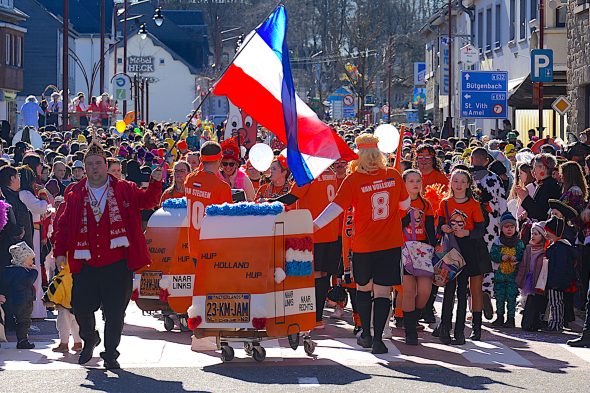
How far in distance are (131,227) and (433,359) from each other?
2759 millimetres

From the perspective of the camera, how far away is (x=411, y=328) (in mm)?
12633

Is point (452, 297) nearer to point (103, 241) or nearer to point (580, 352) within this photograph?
point (580, 352)

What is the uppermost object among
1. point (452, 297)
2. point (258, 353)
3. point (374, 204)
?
point (374, 204)

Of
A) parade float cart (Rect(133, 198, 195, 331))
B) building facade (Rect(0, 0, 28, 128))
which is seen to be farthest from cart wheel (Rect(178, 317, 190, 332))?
building facade (Rect(0, 0, 28, 128))

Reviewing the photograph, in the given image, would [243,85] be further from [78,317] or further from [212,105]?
[212,105]

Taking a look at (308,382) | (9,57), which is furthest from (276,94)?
(9,57)

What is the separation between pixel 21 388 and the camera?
1012 cm

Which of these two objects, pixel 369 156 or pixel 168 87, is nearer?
pixel 369 156

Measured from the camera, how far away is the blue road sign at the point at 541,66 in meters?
30.7

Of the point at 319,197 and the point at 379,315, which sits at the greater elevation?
the point at 319,197

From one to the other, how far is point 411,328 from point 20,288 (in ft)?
11.7

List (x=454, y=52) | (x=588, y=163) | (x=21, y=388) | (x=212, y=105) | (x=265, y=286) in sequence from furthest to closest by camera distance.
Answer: (x=212, y=105)
(x=454, y=52)
(x=588, y=163)
(x=265, y=286)
(x=21, y=388)

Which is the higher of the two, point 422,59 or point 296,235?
point 422,59

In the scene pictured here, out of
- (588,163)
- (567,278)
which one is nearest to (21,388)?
(567,278)
